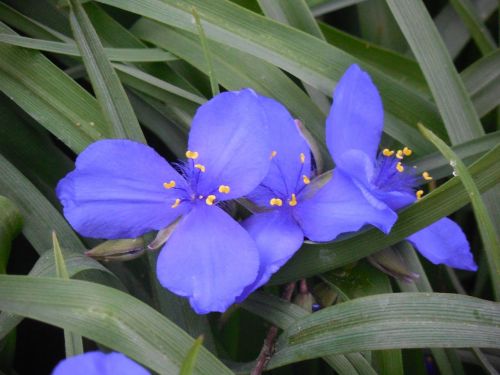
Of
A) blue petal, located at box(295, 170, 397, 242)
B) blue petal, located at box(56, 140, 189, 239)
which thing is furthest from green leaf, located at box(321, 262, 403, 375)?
blue petal, located at box(56, 140, 189, 239)

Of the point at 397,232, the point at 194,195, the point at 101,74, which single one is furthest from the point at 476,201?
the point at 101,74

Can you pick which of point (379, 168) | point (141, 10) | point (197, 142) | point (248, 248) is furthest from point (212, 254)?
point (141, 10)

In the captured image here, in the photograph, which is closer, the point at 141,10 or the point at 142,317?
the point at 142,317

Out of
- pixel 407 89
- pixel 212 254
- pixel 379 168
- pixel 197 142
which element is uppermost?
pixel 407 89

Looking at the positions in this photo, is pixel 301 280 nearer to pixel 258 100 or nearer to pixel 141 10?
pixel 258 100

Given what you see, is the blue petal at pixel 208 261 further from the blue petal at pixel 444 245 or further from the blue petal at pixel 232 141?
the blue petal at pixel 444 245

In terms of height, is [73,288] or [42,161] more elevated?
[42,161]

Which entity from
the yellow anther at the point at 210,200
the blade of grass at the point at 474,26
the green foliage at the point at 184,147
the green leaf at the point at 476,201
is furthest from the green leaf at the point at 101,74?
the blade of grass at the point at 474,26
